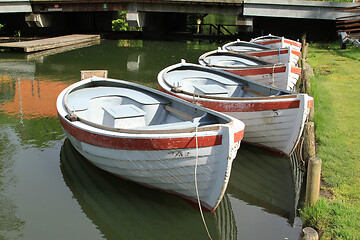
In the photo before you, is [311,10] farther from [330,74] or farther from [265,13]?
[330,74]

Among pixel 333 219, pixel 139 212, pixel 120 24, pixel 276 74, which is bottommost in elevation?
pixel 139 212

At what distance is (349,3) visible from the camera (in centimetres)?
2069

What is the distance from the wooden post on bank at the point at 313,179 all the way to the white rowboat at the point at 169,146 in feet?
3.32

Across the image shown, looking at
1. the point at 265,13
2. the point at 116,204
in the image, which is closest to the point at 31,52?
the point at 265,13

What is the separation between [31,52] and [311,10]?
15781 millimetres

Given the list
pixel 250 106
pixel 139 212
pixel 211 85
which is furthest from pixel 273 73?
pixel 139 212

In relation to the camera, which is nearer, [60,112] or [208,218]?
[208,218]

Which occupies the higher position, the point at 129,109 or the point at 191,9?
the point at 191,9

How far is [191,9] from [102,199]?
19.5 meters

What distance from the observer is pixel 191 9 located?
77.4ft

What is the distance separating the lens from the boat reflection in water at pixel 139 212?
5.25 metres

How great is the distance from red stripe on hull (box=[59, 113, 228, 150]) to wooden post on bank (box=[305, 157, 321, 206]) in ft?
3.90

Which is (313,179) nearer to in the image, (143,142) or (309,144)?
(309,144)

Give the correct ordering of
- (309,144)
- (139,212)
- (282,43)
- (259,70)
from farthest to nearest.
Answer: (282,43) < (259,70) < (309,144) < (139,212)
